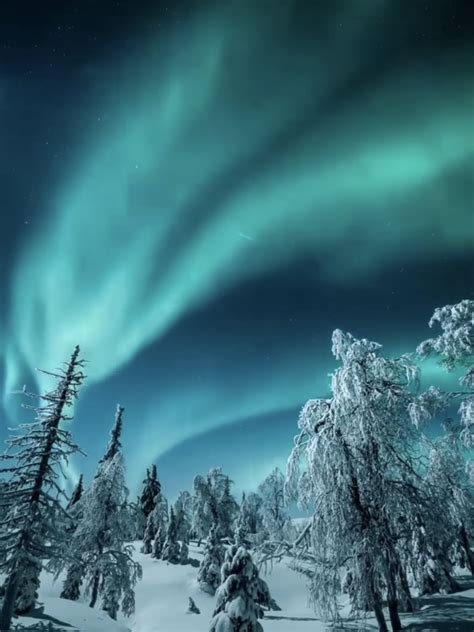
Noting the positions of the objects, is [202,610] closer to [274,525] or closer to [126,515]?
[126,515]

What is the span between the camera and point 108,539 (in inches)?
1005

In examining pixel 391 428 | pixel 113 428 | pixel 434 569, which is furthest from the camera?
pixel 113 428

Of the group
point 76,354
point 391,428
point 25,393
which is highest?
point 76,354

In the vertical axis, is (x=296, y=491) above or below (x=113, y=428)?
below

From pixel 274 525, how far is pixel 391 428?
64.6m

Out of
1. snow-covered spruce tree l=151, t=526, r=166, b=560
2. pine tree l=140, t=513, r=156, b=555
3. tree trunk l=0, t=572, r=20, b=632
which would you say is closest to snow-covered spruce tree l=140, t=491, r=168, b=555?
pine tree l=140, t=513, r=156, b=555

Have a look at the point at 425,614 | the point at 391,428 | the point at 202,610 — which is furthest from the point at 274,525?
the point at 391,428

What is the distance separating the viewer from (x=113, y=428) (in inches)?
1567

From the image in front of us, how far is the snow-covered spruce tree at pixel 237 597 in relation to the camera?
1530 centimetres

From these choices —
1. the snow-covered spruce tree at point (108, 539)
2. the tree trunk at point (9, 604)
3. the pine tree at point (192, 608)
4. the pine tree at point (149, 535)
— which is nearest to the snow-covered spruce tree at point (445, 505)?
the tree trunk at point (9, 604)

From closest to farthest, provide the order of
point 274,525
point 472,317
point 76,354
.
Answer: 1. point 472,317
2. point 76,354
3. point 274,525

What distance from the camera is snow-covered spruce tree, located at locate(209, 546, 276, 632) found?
15305 mm

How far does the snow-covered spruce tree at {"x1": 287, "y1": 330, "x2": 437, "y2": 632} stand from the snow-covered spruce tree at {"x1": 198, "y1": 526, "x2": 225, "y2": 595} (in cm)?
3278

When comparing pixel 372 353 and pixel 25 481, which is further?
pixel 25 481
